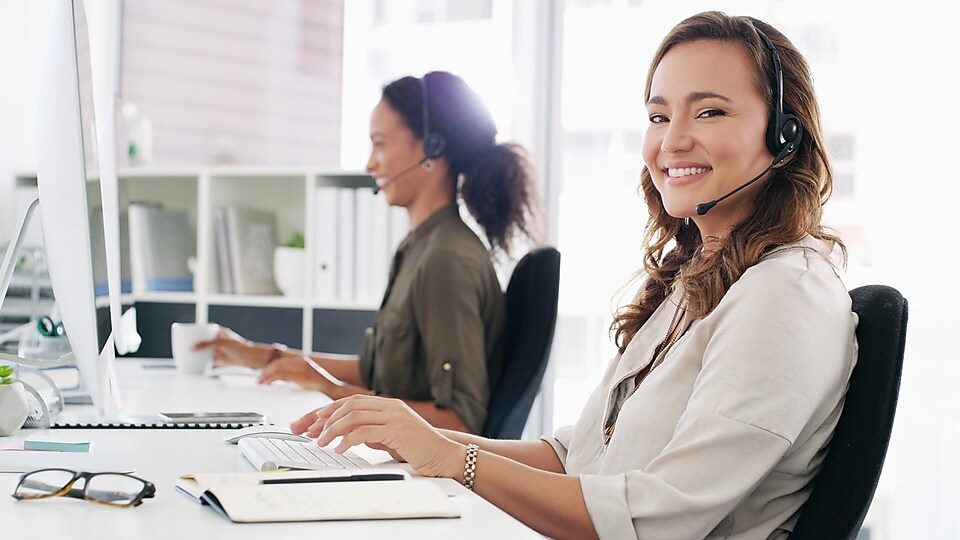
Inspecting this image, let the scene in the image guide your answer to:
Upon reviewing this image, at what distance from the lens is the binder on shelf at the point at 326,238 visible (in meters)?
2.73

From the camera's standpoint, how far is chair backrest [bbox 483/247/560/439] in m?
2.00

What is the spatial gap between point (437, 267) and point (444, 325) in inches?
5.3

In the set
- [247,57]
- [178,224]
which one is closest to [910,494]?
[178,224]

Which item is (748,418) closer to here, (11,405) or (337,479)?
(337,479)

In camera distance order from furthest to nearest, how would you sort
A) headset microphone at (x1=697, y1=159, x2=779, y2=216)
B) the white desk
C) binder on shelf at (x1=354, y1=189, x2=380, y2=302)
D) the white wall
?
binder on shelf at (x1=354, y1=189, x2=380, y2=302) < the white wall < headset microphone at (x1=697, y1=159, x2=779, y2=216) < the white desk

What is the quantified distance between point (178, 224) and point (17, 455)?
1.97 meters

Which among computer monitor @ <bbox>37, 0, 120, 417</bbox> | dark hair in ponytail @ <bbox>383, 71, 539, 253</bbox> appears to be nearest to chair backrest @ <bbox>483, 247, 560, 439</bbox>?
dark hair in ponytail @ <bbox>383, 71, 539, 253</bbox>

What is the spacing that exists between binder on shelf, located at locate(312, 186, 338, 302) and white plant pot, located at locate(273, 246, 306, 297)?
0.38 feet

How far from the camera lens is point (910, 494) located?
8.74 feet

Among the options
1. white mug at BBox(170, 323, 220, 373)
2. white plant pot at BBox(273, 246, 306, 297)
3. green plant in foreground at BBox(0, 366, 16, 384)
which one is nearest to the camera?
green plant in foreground at BBox(0, 366, 16, 384)

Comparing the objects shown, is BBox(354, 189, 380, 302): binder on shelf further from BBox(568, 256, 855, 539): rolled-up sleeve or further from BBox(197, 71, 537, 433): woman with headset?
BBox(568, 256, 855, 539): rolled-up sleeve

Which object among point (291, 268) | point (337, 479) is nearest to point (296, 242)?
point (291, 268)

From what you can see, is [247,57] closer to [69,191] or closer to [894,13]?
[894,13]

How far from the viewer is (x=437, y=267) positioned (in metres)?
2.08
